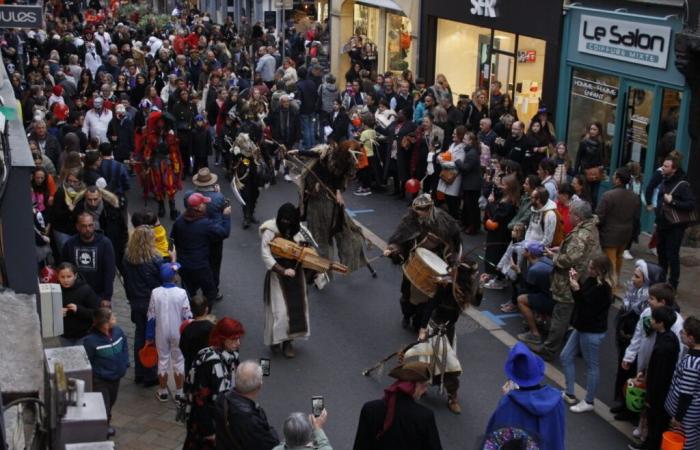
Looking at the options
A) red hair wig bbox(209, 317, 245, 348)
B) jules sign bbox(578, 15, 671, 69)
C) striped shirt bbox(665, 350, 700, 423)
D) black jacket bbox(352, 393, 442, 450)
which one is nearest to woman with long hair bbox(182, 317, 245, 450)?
red hair wig bbox(209, 317, 245, 348)

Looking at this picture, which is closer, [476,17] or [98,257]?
[98,257]

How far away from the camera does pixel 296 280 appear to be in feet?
34.1

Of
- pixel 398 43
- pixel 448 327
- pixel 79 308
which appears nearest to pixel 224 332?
pixel 79 308

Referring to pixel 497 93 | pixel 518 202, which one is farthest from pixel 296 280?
pixel 497 93

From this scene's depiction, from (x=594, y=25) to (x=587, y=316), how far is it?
8600 mm

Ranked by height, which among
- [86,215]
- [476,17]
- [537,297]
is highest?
[476,17]

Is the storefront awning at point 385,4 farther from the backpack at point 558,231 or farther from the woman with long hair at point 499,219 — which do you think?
the backpack at point 558,231

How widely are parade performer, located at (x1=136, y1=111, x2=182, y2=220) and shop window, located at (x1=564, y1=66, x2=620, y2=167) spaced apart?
6.76 meters

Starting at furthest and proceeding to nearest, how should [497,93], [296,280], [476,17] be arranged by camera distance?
[476,17]
[497,93]
[296,280]

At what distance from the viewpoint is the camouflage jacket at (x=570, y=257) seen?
9945 millimetres

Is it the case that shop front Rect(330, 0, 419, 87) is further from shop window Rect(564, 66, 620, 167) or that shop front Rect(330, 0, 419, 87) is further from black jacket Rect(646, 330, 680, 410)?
black jacket Rect(646, 330, 680, 410)

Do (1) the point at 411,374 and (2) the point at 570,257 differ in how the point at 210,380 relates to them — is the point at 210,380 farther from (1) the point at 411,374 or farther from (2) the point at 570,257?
(2) the point at 570,257

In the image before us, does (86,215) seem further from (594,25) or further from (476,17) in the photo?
(476,17)

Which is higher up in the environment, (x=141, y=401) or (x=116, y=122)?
(x=116, y=122)
